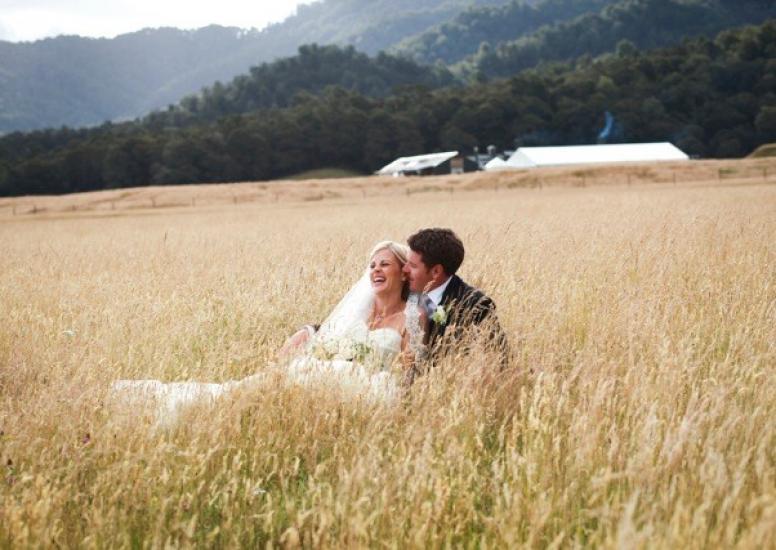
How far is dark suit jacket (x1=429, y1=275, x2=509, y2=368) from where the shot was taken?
5844mm

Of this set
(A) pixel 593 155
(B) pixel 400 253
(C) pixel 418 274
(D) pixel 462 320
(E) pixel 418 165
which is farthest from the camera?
(E) pixel 418 165

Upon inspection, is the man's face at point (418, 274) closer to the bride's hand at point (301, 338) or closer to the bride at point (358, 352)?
the bride at point (358, 352)

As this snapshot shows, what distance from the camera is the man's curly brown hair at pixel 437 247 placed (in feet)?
21.7

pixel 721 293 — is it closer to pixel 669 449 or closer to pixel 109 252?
pixel 669 449

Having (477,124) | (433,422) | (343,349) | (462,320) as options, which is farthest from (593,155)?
(433,422)

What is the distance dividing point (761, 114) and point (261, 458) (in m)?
125

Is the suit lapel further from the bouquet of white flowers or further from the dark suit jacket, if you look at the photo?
the bouquet of white flowers

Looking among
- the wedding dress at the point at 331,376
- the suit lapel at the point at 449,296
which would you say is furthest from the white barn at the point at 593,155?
the wedding dress at the point at 331,376

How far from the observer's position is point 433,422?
4.41 metres

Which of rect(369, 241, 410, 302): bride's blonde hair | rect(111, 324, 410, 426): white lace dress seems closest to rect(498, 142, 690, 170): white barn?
rect(369, 241, 410, 302): bride's blonde hair

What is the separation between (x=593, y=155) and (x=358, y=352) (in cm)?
9155

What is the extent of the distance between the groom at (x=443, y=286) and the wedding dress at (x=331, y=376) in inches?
8.6

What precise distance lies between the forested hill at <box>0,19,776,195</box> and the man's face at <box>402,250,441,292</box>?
9890 centimetres

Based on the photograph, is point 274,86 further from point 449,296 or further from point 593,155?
point 449,296
